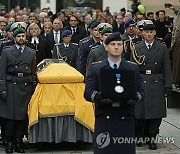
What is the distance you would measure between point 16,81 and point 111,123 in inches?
145

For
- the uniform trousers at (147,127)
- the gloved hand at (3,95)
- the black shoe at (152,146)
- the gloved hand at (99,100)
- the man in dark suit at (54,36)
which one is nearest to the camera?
the gloved hand at (99,100)

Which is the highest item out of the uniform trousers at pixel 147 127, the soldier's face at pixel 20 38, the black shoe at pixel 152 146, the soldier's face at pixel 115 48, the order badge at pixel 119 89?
the soldier's face at pixel 115 48

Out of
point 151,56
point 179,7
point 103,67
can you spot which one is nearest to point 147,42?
point 151,56

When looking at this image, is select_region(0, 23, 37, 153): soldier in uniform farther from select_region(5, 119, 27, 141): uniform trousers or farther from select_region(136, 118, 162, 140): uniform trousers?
select_region(136, 118, 162, 140): uniform trousers

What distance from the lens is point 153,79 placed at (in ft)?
37.5

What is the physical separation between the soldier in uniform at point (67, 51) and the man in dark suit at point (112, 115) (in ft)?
19.5

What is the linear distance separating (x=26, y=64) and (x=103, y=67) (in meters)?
3.58

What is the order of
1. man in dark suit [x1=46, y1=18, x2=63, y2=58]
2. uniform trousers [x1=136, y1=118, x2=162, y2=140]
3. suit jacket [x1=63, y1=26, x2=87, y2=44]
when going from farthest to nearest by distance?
1. suit jacket [x1=63, y1=26, x2=87, y2=44]
2. man in dark suit [x1=46, y1=18, x2=63, y2=58]
3. uniform trousers [x1=136, y1=118, x2=162, y2=140]

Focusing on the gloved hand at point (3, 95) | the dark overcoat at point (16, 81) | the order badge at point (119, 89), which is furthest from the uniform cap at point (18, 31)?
the order badge at point (119, 89)

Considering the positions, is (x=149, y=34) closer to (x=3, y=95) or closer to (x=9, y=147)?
(x=3, y=95)

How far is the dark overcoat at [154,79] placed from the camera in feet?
37.4

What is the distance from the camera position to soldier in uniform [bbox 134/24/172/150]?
11398 millimetres

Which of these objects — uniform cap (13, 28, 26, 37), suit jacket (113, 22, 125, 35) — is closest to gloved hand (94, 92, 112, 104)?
uniform cap (13, 28, 26, 37)

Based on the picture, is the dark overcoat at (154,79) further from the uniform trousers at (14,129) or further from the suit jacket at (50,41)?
the suit jacket at (50,41)
